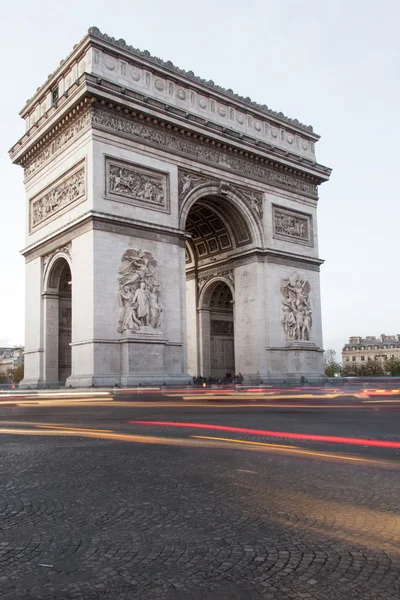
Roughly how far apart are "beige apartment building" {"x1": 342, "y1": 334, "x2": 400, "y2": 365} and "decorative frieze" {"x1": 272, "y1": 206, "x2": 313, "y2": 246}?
294ft

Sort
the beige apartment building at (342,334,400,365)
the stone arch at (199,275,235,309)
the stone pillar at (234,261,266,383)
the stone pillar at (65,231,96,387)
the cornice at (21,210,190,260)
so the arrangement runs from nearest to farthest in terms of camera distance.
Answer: the stone pillar at (65,231,96,387)
the cornice at (21,210,190,260)
the stone pillar at (234,261,266,383)
the stone arch at (199,275,235,309)
the beige apartment building at (342,334,400,365)

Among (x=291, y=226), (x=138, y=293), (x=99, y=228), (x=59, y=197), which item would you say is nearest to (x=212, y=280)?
(x=291, y=226)

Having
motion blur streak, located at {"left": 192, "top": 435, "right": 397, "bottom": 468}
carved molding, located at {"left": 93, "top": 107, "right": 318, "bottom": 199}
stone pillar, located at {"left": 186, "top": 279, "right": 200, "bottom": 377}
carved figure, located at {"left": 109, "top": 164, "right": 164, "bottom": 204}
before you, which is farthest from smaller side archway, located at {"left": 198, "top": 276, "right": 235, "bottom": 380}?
motion blur streak, located at {"left": 192, "top": 435, "right": 397, "bottom": 468}

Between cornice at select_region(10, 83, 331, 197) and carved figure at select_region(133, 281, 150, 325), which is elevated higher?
cornice at select_region(10, 83, 331, 197)

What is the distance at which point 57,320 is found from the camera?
2805cm

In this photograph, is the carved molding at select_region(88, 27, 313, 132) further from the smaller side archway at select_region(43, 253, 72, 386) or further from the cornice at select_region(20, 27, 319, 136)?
the smaller side archway at select_region(43, 253, 72, 386)

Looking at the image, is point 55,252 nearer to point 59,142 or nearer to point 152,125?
point 59,142

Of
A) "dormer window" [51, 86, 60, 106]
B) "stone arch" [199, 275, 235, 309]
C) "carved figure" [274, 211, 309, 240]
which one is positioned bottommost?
"stone arch" [199, 275, 235, 309]

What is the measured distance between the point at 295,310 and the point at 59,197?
46.0 feet

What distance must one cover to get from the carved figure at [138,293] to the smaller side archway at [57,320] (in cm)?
382

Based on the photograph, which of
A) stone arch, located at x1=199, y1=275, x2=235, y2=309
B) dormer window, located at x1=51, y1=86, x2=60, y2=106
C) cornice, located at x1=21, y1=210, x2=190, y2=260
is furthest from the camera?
stone arch, located at x1=199, y1=275, x2=235, y2=309

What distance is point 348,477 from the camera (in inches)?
207

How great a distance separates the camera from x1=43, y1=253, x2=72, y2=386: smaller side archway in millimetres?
27359

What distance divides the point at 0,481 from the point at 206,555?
2.94 m
